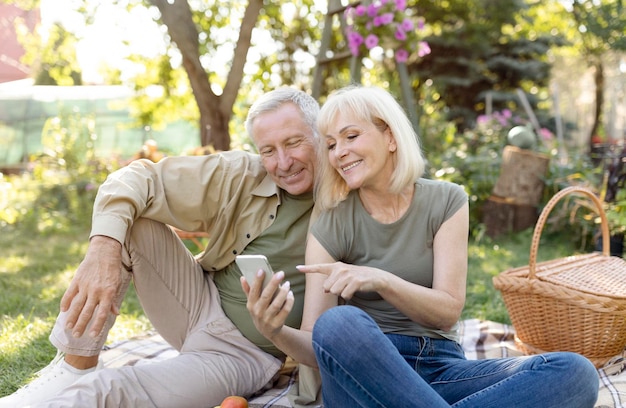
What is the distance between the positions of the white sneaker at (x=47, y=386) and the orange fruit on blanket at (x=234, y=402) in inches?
19.7

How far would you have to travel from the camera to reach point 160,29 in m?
6.66

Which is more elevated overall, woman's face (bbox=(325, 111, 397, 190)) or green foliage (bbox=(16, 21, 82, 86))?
green foliage (bbox=(16, 21, 82, 86))

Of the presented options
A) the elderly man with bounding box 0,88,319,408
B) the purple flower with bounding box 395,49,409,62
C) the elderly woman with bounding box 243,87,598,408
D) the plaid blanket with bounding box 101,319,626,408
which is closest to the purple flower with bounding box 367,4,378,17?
the purple flower with bounding box 395,49,409,62

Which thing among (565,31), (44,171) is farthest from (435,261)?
(565,31)

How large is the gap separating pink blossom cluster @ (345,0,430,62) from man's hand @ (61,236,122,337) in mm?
3745

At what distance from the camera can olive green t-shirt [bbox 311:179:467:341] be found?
2.11 m

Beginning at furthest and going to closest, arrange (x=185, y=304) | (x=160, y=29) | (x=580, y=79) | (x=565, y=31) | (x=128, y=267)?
(x=580, y=79) → (x=565, y=31) → (x=160, y=29) → (x=185, y=304) → (x=128, y=267)

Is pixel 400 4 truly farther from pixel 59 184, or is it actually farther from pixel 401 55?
pixel 59 184

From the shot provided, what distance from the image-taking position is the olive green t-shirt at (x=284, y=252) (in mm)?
2391

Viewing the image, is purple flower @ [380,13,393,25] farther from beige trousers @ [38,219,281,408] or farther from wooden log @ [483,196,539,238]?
beige trousers @ [38,219,281,408]

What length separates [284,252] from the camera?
2389 millimetres

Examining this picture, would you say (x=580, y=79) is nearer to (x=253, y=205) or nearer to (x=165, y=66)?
(x=165, y=66)

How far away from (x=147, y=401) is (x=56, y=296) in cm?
215

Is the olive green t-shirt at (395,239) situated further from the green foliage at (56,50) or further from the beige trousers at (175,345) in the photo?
the green foliage at (56,50)
